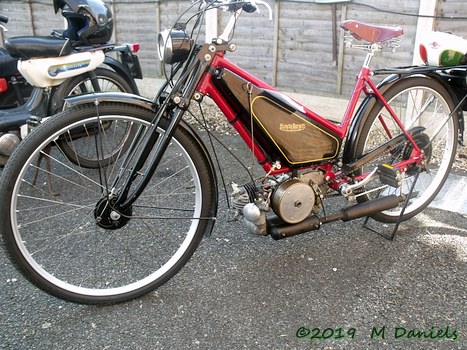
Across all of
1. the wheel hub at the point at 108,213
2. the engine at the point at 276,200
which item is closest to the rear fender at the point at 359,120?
the engine at the point at 276,200

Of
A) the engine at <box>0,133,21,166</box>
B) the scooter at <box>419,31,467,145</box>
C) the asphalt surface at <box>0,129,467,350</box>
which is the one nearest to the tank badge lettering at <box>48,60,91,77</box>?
the engine at <box>0,133,21,166</box>

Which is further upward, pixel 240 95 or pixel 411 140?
pixel 240 95

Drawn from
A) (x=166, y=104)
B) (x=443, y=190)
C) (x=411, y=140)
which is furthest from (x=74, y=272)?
(x=443, y=190)

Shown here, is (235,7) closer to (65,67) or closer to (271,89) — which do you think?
(271,89)

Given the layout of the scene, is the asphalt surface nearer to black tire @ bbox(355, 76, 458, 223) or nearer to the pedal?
black tire @ bbox(355, 76, 458, 223)

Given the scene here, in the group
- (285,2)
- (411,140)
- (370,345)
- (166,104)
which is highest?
(285,2)

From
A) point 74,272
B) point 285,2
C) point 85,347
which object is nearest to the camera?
point 85,347

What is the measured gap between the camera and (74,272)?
8.79ft

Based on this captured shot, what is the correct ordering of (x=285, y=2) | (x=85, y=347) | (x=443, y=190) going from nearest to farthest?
(x=85, y=347), (x=443, y=190), (x=285, y=2)

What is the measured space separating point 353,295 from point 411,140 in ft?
3.58

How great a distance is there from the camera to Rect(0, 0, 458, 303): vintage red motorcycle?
2209 millimetres

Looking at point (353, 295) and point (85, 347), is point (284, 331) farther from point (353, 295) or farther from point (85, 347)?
point (85, 347)

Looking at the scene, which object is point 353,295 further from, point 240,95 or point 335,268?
point 240,95

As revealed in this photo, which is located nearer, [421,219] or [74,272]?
[74,272]
